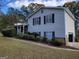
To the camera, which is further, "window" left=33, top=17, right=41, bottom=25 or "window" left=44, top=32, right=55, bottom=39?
"window" left=33, top=17, right=41, bottom=25

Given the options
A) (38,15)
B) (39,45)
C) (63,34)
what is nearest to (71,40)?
(63,34)

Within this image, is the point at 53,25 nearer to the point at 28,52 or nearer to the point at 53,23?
the point at 53,23

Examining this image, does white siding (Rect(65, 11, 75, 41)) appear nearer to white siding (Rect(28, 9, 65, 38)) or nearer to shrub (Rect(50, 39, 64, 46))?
white siding (Rect(28, 9, 65, 38))

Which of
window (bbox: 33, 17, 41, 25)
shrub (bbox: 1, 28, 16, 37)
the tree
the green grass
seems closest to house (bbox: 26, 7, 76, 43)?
window (bbox: 33, 17, 41, 25)

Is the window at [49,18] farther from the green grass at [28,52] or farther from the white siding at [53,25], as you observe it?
the green grass at [28,52]

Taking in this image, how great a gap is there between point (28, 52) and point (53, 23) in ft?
8.19

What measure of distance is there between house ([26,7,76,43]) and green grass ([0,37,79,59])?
844 mm

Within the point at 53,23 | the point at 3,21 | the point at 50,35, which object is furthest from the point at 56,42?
the point at 3,21

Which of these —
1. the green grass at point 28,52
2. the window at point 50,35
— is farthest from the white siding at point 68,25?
the green grass at point 28,52

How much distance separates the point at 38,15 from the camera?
13.8 m

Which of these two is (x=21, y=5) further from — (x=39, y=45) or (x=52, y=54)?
(x=52, y=54)

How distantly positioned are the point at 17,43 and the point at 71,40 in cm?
258

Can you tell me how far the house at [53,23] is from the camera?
12.2 meters

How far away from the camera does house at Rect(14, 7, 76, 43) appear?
40.0 ft
